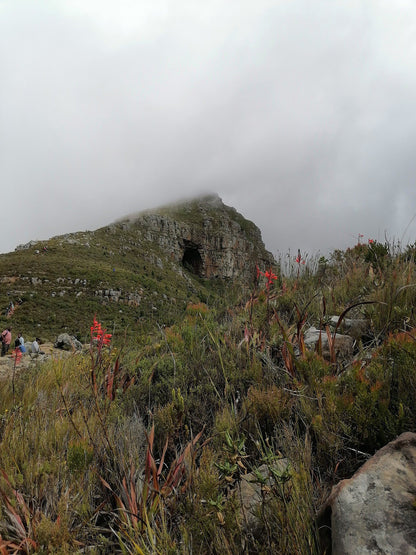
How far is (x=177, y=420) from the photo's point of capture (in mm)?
2252

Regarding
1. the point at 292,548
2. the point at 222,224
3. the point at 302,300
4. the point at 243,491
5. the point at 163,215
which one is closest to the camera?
the point at 292,548

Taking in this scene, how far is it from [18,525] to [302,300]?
3.58 metres

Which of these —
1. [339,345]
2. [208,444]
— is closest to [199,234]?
[339,345]

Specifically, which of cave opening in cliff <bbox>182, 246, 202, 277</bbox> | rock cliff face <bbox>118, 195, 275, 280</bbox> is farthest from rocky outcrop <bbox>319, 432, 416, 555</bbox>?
cave opening in cliff <bbox>182, 246, 202, 277</bbox>

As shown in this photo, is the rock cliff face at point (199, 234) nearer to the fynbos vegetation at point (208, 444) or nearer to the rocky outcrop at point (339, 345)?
the rocky outcrop at point (339, 345)

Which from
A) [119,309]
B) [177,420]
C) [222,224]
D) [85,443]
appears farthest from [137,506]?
[222,224]

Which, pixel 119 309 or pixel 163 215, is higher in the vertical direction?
pixel 163 215

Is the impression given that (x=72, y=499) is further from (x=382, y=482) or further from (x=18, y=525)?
(x=382, y=482)

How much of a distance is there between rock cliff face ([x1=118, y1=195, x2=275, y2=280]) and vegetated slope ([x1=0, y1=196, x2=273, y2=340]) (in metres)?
0.31

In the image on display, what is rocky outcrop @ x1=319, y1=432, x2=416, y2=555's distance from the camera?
114 centimetres

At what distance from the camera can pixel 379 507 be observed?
1.25 metres

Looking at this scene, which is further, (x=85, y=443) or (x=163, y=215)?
(x=163, y=215)

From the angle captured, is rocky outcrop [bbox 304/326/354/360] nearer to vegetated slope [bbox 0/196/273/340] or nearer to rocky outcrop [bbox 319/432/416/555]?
rocky outcrop [bbox 319/432/416/555]

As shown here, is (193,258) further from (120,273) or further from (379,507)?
(379,507)
